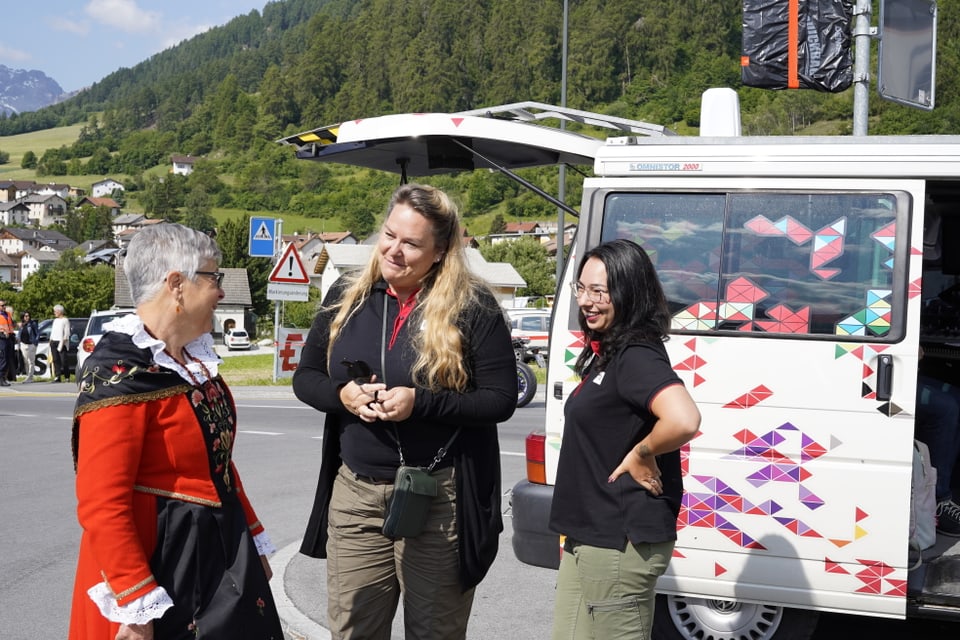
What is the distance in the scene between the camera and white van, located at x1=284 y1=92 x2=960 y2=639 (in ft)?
13.0

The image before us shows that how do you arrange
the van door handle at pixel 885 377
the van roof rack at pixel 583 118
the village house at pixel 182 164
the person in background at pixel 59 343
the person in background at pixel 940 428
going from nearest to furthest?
the van door handle at pixel 885 377 < the person in background at pixel 940 428 < the van roof rack at pixel 583 118 < the person in background at pixel 59 343 < the village house at pixel 182 164

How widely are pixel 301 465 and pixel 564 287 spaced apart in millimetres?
5982

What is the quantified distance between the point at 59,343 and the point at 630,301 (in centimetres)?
2235

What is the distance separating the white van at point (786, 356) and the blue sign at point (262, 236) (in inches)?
470

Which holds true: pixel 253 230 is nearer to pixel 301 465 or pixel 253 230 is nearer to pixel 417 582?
pixel 301 465

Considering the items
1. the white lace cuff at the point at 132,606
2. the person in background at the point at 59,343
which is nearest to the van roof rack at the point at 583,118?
the white lace cuff at the point at 132,606

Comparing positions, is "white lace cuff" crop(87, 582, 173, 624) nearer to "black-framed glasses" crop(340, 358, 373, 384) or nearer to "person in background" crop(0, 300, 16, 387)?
"black-framed glasses" crop(340, 358, 373, 384)

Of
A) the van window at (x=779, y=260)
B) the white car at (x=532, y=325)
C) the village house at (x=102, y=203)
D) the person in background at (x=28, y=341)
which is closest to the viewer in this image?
the van window at (x=779, y=260)

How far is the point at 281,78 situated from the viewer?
18188 cm

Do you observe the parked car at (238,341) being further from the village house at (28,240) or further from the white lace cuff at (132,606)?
the village house at (28,240)

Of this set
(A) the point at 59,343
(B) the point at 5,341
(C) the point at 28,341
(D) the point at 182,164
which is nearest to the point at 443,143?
(B) the point at 5,341

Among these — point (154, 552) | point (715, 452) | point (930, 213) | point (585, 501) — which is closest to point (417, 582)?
point (585, 501)

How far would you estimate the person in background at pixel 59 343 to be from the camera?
22.2m

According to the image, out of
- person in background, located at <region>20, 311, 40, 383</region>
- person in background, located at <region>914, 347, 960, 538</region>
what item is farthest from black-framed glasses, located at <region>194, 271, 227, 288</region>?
person in background, located at <region>20, 311, 40, 383</region>
